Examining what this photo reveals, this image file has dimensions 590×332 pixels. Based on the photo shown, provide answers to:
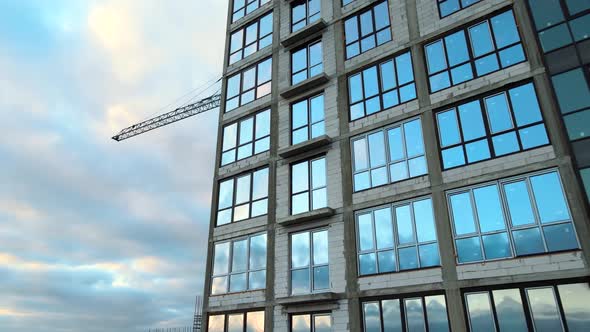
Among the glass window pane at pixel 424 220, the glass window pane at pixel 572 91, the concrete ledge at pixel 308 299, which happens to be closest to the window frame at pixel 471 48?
the glass window pane at pixel 572 91

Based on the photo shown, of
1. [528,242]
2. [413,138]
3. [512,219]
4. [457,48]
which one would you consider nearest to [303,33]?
[457,48]

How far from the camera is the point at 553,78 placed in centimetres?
1466

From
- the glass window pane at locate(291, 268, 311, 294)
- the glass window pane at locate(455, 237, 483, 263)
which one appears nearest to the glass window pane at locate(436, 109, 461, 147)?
the glass window pane at locate(455, 237, 483, 263)

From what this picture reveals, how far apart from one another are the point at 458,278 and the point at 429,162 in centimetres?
426

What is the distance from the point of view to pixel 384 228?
55.2ft

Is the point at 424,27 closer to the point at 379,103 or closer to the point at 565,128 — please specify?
the point at 379,103

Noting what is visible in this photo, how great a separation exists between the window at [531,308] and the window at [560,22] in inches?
311

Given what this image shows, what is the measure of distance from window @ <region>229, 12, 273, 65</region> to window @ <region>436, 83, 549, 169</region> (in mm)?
12682

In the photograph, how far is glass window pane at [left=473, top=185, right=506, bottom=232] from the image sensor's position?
46.9 ft

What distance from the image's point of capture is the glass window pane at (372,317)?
15.7 metres

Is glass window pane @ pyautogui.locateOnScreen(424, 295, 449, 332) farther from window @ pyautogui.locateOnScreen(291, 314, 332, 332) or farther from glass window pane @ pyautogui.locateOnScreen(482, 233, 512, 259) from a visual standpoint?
window @ pyautogui.locateOnScreen(291, 314, 332, 332)

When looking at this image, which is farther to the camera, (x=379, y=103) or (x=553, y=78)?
(x=379, y=103)

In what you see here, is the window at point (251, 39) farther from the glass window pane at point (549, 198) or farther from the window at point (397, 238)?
the glass window pane at point (549, 198)


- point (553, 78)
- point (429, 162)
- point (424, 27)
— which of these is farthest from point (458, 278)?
point (424, 27)
